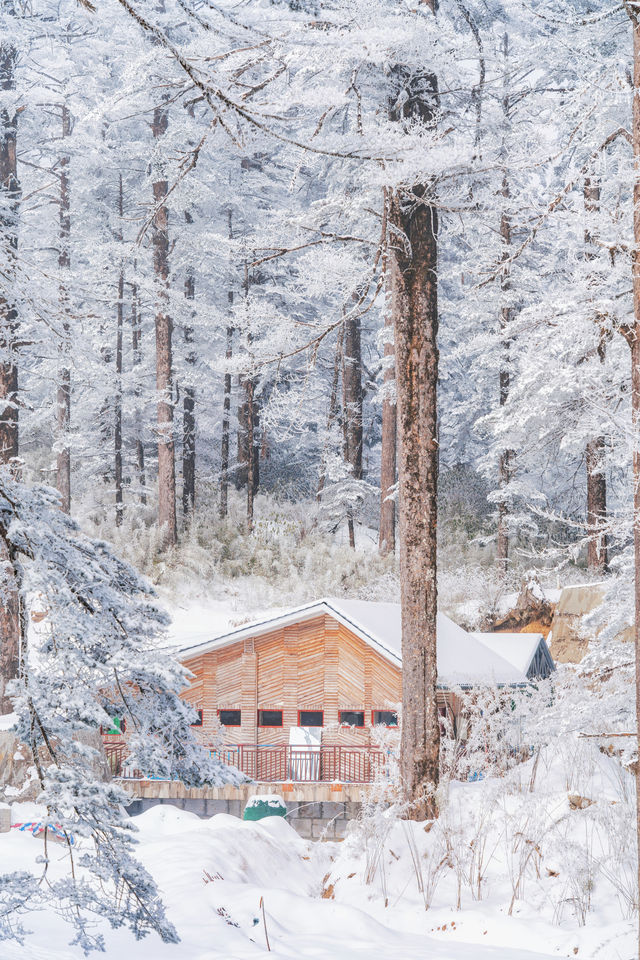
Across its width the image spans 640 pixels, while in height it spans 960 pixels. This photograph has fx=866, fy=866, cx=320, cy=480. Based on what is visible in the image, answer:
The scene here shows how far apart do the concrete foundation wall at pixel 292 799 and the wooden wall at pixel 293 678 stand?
1.61 metres

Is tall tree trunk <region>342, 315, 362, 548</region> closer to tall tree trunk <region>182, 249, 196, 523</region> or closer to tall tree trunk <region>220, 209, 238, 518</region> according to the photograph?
tall tree trunk <region>220, 209, 238, 518</region>

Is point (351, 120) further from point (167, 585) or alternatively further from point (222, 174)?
point (222, 174)

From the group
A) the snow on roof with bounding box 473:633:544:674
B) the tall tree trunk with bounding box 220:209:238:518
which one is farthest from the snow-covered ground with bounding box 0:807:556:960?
the tall tree trunk with bounding box 220:209:238:518

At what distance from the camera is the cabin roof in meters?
18.0

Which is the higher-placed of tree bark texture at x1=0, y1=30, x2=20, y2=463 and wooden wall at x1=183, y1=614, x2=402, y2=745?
tree bark texture at x1=0, y1=30, x2=20, y2=463

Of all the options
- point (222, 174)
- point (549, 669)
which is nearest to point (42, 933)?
point (549, 669)

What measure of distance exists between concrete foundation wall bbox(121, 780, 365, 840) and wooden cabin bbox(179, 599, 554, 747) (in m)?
1.55

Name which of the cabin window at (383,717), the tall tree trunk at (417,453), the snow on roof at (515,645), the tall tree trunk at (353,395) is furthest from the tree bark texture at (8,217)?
the tall tree trunk at (353,395)

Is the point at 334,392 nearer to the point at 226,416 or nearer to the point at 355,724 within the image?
the point at 355,724

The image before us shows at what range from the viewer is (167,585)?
26.2 m

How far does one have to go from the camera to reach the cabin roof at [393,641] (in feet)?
59.0

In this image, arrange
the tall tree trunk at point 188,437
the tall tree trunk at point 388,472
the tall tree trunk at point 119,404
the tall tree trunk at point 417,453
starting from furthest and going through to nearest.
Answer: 1. the tall tree trunk at point 188,437
2. the tall tree trunk at point 119,404
3. the tall tree trunk at point 388,472
4. the tall tree trunk at point 417,453

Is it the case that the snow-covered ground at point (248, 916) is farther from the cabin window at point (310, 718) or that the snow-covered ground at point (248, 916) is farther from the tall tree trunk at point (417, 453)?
the cabin window at point (310, 718)

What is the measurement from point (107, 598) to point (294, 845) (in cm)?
980
